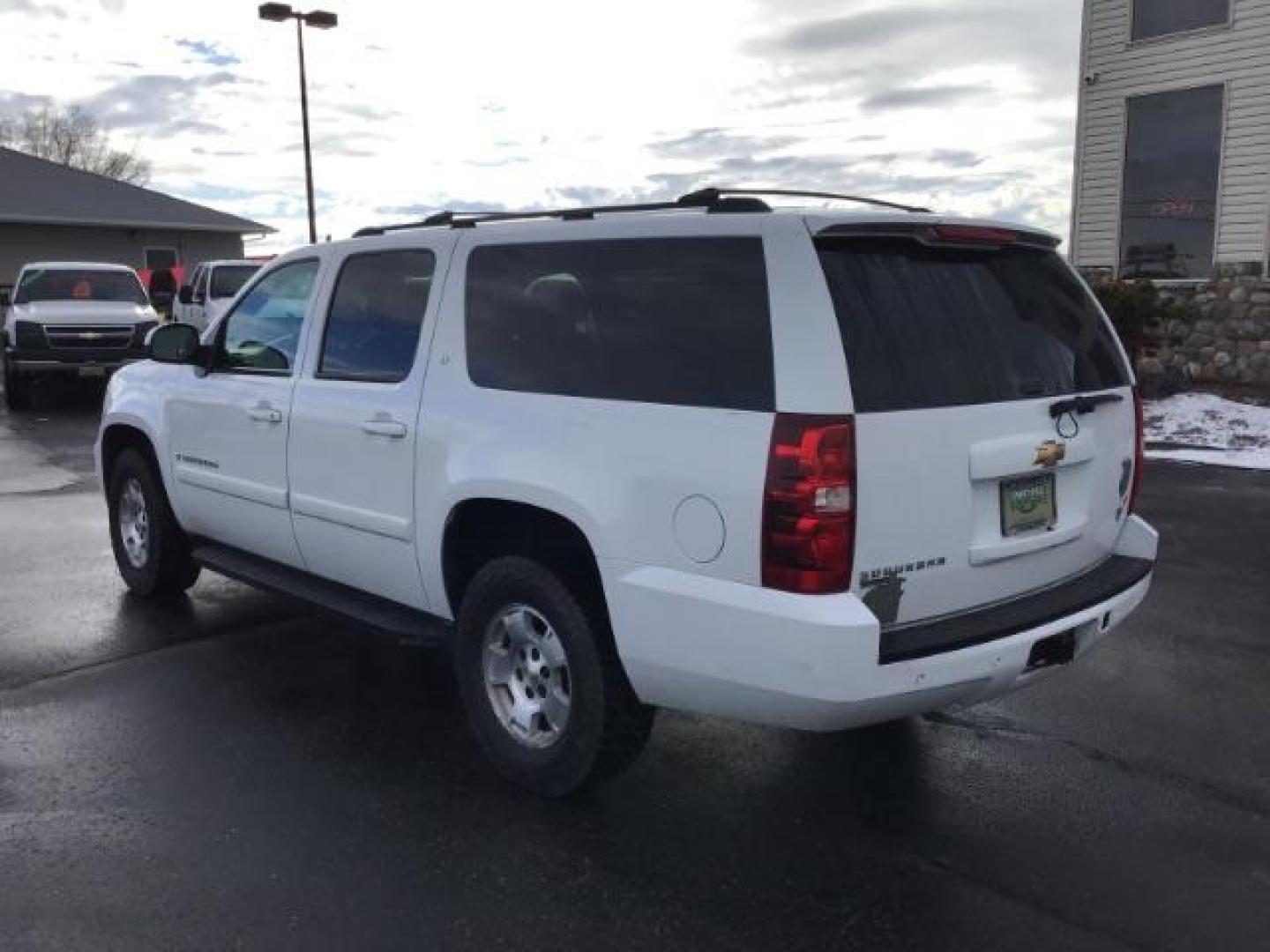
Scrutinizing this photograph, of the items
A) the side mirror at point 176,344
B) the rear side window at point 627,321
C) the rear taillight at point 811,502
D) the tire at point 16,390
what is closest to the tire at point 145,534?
the side mirror at point 176,344

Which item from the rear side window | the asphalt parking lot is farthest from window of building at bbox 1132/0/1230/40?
the rear side window

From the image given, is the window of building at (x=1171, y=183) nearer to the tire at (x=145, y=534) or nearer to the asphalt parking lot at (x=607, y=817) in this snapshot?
the asphalt parking lot at (x=607, y=817)

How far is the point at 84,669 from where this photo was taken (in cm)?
519

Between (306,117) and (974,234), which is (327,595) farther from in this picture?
(306,117)

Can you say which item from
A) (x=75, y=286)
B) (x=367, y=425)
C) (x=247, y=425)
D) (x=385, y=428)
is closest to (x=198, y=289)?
(x=75, y=286)

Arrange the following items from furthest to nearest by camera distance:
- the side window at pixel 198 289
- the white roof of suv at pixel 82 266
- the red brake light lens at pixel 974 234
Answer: the side window at pixel 198 289 → the white roof of suv at pixel 82 266 → the red brake light lens at pixel 974 234

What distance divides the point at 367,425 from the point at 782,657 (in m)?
2.00

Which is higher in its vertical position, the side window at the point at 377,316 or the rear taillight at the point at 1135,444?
the side window at the point at 377,316

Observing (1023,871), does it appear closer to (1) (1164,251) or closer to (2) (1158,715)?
(2) (1158,715)

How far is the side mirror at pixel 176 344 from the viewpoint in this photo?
5.46 metres

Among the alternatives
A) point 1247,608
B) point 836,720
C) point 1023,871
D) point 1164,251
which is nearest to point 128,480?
point 836,720

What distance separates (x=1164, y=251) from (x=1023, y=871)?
1451 centimetres

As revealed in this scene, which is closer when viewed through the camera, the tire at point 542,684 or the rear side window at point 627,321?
the rear side window at point 627,321

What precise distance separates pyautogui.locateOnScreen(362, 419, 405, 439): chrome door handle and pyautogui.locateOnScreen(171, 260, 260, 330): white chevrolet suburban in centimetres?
1568
